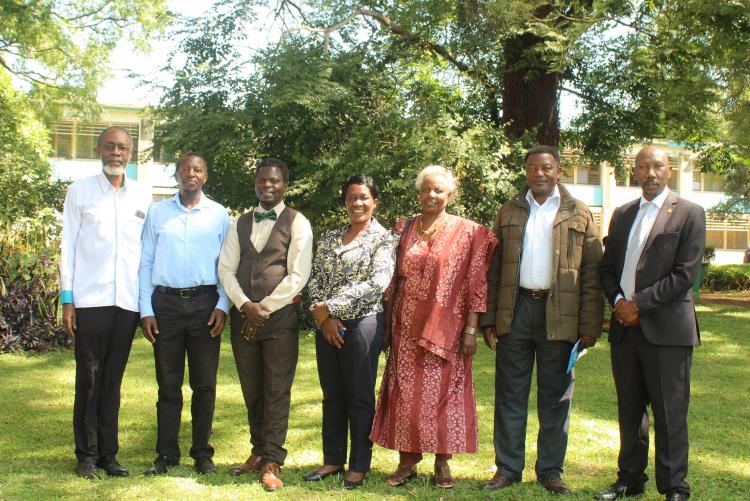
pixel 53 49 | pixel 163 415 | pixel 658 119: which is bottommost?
pixel 163 415

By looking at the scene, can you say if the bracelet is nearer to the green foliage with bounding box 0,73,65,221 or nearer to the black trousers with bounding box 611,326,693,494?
the black trousers with bounding box 611,326,693,494

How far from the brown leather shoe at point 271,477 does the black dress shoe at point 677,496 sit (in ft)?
7.62

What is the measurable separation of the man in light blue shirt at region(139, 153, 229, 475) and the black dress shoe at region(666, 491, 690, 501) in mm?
2872

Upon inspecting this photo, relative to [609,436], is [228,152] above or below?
above

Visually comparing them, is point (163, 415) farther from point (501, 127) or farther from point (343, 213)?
point (501, 127)

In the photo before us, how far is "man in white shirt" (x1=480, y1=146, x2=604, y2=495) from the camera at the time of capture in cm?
475

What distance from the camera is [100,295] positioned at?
16.3ft

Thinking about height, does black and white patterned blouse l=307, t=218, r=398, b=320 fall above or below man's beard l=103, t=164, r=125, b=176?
below

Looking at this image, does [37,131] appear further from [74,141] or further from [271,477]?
[271,477]

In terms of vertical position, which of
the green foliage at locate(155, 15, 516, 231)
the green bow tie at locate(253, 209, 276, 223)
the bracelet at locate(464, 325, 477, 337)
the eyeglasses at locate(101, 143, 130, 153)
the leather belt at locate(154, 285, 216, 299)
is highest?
the green foliage at locate(155, 15, 516, 231)

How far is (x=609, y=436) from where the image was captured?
656 centimetres

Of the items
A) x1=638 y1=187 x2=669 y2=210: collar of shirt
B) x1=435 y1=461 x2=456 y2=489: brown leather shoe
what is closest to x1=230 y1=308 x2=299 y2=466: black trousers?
x1=435 y1=461 x2=456 y2=489: brown leather shoe

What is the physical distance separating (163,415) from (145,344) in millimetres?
6741

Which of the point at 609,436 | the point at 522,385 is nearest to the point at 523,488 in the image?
the point at 522,385
